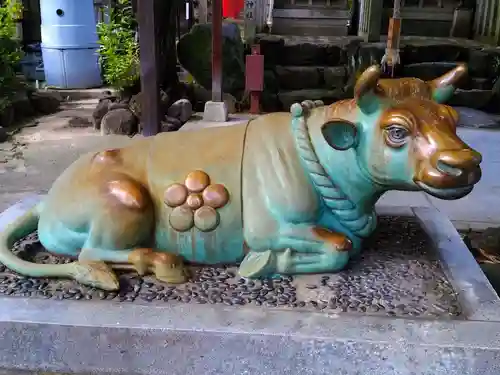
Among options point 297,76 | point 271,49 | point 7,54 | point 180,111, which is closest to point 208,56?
point 271,49

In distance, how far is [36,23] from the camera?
1110 cm

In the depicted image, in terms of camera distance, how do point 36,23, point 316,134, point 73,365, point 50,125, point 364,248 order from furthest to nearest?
point 36,23
point 50,125
point 364,248
point 316,134
point 73,365

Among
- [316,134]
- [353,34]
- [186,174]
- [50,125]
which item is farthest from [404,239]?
[353,34]

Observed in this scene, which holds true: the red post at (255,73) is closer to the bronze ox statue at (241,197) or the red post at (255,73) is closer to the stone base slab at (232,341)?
the bronze ox statue at (241,197)

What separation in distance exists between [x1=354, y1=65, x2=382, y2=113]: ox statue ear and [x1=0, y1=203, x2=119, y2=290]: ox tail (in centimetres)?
83

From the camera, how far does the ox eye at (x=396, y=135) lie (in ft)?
4.86

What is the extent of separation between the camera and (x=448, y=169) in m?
1.42

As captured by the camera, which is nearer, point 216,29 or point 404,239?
point 404,239

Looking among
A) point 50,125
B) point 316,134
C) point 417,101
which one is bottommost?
point 50,125

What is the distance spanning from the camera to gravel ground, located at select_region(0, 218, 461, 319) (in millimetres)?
1575

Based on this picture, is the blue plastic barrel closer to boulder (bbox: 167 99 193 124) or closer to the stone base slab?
boulder (bbox: 167 99 193 124)

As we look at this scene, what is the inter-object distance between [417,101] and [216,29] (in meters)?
4.48

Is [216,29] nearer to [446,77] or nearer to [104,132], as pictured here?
[104,132]

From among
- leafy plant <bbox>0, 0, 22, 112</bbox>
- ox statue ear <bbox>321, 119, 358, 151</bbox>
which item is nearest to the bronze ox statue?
ox statue ear <bbox>321, 119, 358, 151</bbox>
